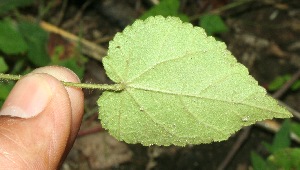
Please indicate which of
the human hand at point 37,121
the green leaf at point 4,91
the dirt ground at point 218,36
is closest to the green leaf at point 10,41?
the green leaf at point 4,91

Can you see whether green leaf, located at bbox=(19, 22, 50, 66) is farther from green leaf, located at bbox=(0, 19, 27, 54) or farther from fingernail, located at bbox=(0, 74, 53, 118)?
fingernail, located at bbox=(0, 74, 53, 118)

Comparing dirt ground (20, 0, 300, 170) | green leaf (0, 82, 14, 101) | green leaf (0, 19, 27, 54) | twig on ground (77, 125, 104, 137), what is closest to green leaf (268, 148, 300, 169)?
dirt ground (20, 0, 300, 170)

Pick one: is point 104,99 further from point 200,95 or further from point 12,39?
A: point 12,39

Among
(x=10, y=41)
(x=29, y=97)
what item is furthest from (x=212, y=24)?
(x=29, y=97)

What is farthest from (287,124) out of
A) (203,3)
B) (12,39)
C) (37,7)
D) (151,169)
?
(37,7)

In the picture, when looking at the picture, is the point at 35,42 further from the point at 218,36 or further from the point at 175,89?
the point at 175,89

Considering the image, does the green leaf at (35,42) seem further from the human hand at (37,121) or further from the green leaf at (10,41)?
the human hand at (37,121)
